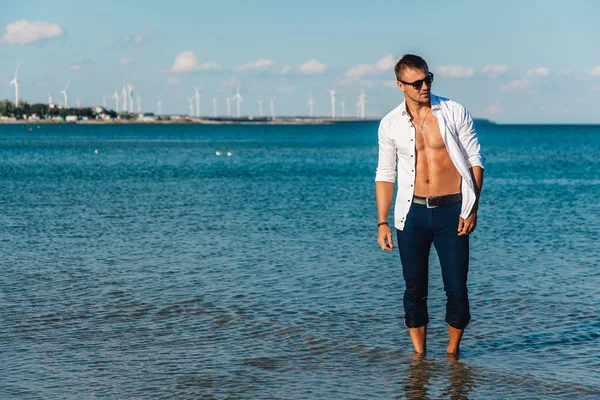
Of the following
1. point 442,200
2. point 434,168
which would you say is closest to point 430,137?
point 434,168

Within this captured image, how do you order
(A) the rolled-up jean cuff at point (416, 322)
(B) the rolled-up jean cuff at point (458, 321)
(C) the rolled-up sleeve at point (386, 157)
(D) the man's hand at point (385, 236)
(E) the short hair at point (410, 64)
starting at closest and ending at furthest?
(E) the short hair at point (410, 64)
(C) the rolled-up sleeve at point (386, 157)
(D) the man's hand at point (385, 236)
(B) the rolled-up jean cuff at point (458, 321)
(A) the rolled-up jean cuff at point (416, 322)

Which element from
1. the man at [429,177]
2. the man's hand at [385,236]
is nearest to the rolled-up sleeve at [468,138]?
the man at [429,177]

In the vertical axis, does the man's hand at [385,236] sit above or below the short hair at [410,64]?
below

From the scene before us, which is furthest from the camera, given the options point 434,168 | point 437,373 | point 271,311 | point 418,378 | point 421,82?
point 271,311

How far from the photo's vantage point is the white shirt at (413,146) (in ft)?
22.9

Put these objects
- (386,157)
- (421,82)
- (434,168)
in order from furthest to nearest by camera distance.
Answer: (386,157), (434,168), (421,82)

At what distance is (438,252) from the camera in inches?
293

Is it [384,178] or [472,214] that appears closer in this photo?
[472,214]

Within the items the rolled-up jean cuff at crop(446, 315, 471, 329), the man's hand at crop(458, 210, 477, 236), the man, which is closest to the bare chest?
the man

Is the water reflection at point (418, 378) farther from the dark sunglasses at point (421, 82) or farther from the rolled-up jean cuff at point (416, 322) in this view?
the dark sunglasses at point (421, 82)

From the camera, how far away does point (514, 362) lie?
814cm

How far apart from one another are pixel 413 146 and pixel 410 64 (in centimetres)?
70

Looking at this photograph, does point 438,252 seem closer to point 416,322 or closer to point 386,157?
point 416,322

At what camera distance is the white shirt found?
6992mm
